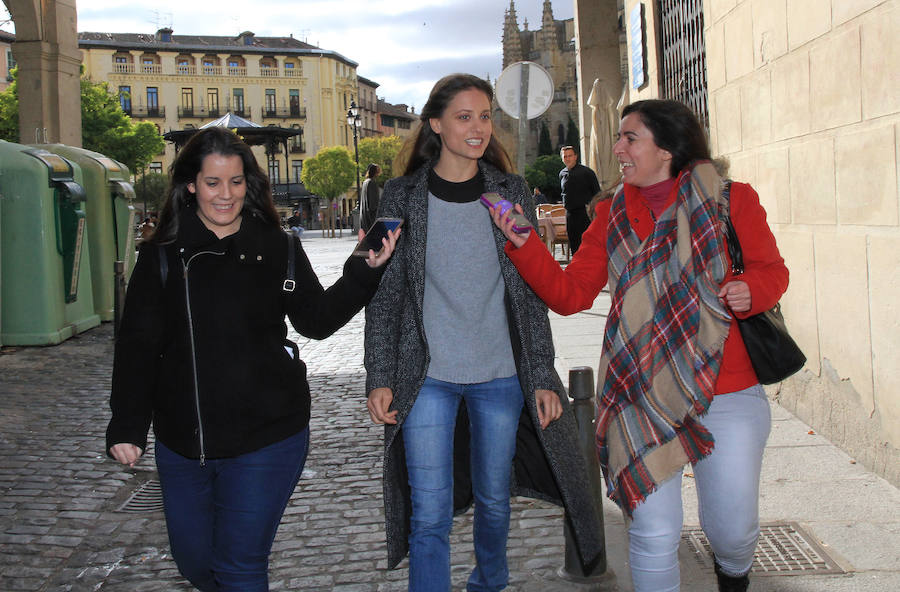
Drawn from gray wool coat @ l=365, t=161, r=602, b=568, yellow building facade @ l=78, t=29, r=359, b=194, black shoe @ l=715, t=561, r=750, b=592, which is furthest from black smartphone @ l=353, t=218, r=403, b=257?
yellow building facade @ l=78, t=29, r=359, b=194

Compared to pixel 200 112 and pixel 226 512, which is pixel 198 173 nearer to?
pixel 226 512

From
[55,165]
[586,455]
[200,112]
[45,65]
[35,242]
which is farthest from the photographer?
[200,112]

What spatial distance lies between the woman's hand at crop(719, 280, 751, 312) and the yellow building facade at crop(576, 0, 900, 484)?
2.07 meters

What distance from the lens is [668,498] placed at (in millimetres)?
2906

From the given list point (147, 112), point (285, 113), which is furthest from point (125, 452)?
point (285, 113)

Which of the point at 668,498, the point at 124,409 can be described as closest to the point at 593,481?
the point at 668,498

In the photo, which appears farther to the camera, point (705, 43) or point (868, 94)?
point (705, 43)

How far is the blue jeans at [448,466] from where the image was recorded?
3203 millimetres

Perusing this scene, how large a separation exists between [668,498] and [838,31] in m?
3.29

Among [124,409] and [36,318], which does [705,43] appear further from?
[36,318]

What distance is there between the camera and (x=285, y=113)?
93875 millimetres

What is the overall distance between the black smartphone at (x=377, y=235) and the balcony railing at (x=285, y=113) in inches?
3667

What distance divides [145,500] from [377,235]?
117 inches

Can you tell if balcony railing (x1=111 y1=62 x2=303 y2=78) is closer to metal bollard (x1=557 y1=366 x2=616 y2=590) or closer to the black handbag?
metal bollard (x1=557 y1=366 x2=616 y2=590)
